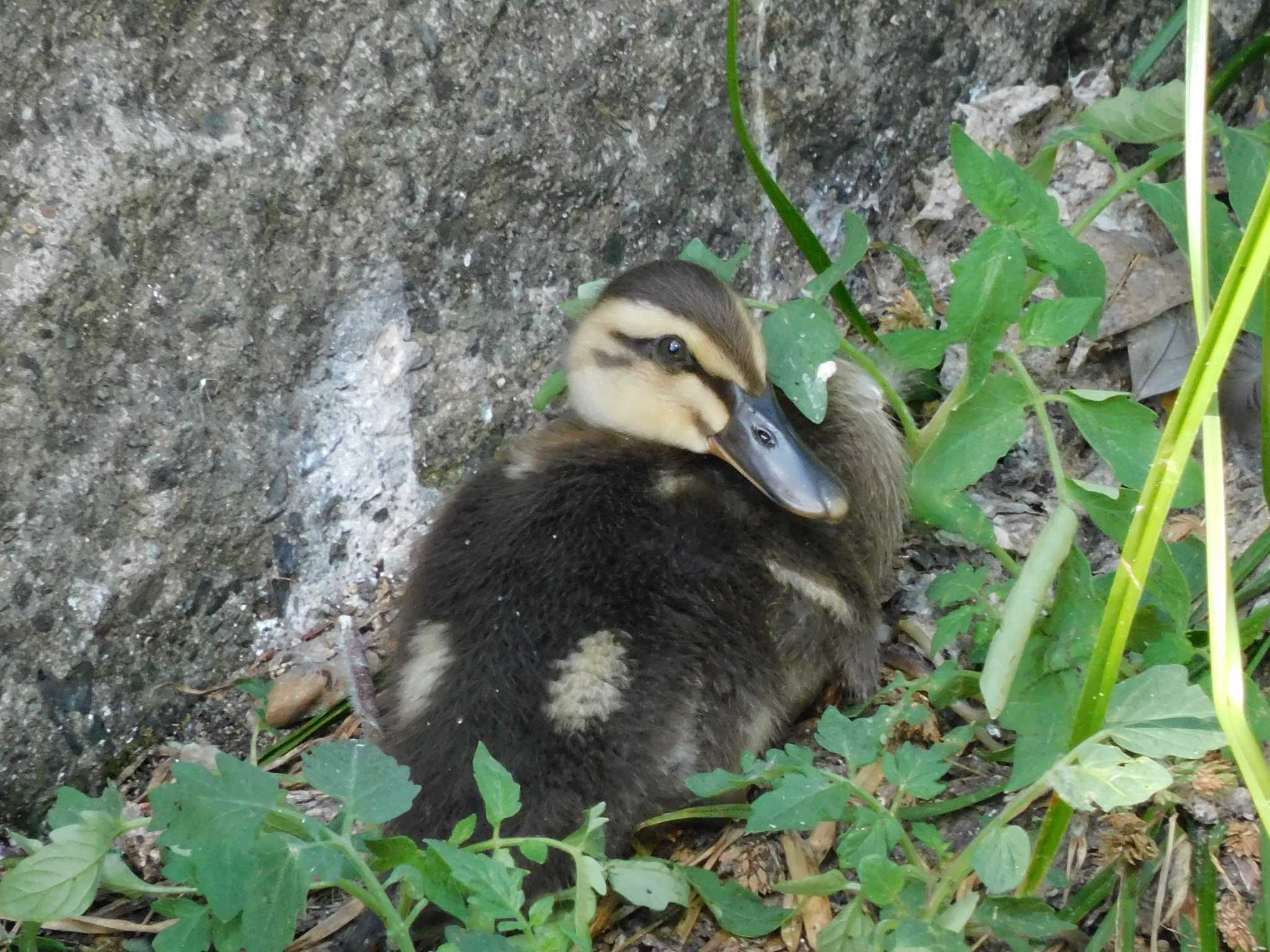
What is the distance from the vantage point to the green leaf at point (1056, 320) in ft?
4.93

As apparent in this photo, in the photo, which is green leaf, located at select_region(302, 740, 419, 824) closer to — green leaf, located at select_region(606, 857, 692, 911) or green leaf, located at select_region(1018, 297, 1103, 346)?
green leaf, located at select_region(606, 857, 692, 911)

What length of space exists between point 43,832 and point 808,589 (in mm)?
1015

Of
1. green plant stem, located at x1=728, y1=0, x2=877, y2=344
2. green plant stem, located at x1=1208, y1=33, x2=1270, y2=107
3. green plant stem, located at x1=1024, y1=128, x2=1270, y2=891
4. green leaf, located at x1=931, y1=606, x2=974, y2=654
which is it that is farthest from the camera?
green plant stem, located at x1=1208, y1=33, x2=1270, y2=107

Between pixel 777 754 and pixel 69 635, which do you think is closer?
pixel 777 754

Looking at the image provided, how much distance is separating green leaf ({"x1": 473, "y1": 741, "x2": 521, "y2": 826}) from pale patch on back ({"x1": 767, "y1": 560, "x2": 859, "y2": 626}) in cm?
55

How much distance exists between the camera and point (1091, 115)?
181 centimetres

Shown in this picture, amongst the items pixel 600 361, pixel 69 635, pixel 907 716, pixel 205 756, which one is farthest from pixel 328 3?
pixel 907 716

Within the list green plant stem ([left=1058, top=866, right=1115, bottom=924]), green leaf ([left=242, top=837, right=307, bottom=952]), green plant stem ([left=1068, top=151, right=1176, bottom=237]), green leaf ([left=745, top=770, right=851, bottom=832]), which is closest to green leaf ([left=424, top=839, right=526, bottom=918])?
green leaf ([left=242, top=837, right=307, bottom=952])

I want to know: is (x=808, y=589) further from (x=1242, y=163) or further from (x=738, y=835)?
(x=1242, y=163)

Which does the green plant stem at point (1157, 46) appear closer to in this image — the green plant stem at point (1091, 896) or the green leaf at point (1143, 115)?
the green leaf at point (1143, 115)

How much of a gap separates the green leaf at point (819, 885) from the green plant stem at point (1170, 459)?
22 cm

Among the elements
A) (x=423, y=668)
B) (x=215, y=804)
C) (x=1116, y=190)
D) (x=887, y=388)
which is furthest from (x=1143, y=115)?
(x=215, y=804)

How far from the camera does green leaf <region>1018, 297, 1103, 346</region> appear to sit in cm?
150

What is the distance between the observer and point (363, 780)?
1.18 metres
